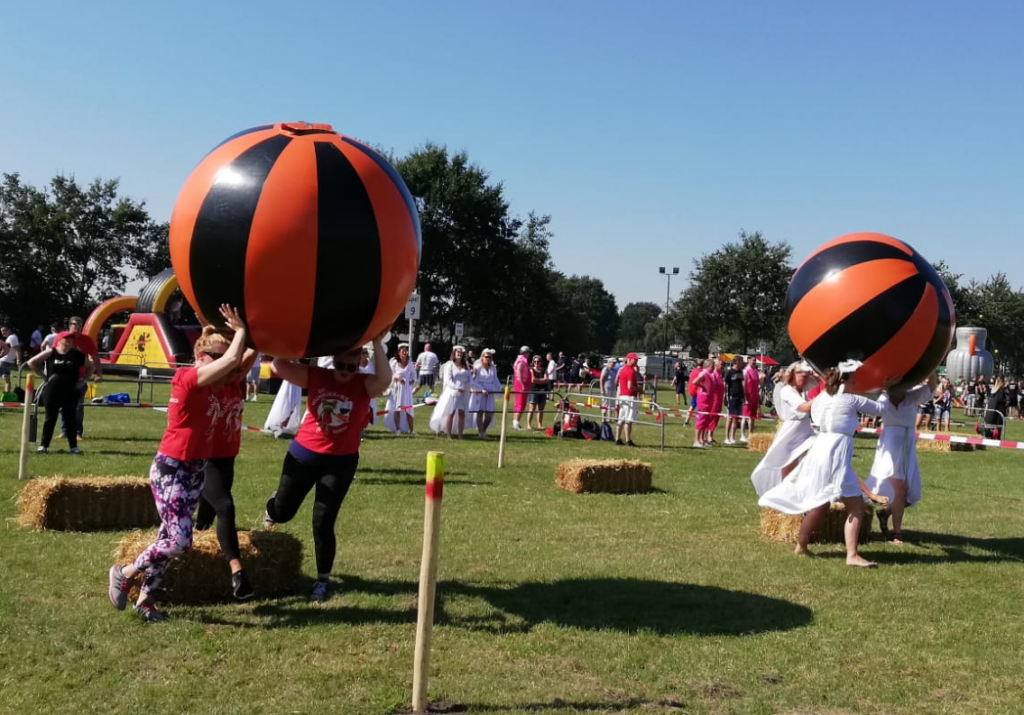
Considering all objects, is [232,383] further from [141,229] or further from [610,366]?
[141,229]

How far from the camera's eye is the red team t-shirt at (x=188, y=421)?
5.68 meters

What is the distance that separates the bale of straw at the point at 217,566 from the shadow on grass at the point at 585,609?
0.73 feet

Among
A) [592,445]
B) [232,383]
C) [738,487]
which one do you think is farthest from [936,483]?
[232,383]

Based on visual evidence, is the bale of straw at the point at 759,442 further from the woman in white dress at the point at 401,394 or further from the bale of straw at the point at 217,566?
the bale of straw at the point at 217,566

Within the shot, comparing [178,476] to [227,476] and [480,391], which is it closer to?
[227,476]

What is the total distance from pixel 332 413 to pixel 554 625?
2.08m

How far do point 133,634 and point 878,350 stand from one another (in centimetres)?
586

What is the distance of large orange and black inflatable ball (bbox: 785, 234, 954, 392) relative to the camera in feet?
23.6

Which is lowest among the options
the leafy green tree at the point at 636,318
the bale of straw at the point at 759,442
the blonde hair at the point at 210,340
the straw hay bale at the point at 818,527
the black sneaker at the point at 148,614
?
the black sneaker at the point at 148,614

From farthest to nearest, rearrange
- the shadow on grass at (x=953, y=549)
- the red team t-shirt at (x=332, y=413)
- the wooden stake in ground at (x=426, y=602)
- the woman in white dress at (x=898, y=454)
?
the woman in white dress at (x=898, y=454)
the shadow on grass at (x=953, y=549)
the red team t-shirt at (x=332, y=413)
the wooden stake in ground at (x=426, y=602)

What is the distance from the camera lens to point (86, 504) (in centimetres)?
814

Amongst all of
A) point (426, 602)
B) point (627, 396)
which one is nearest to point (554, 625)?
point (426, 602)

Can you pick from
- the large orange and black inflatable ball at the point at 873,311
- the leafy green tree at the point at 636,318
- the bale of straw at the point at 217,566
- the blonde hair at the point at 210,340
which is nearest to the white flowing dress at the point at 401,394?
the large orange and black inflatable ball at the point at 873,311

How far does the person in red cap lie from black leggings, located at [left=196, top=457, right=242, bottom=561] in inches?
509
